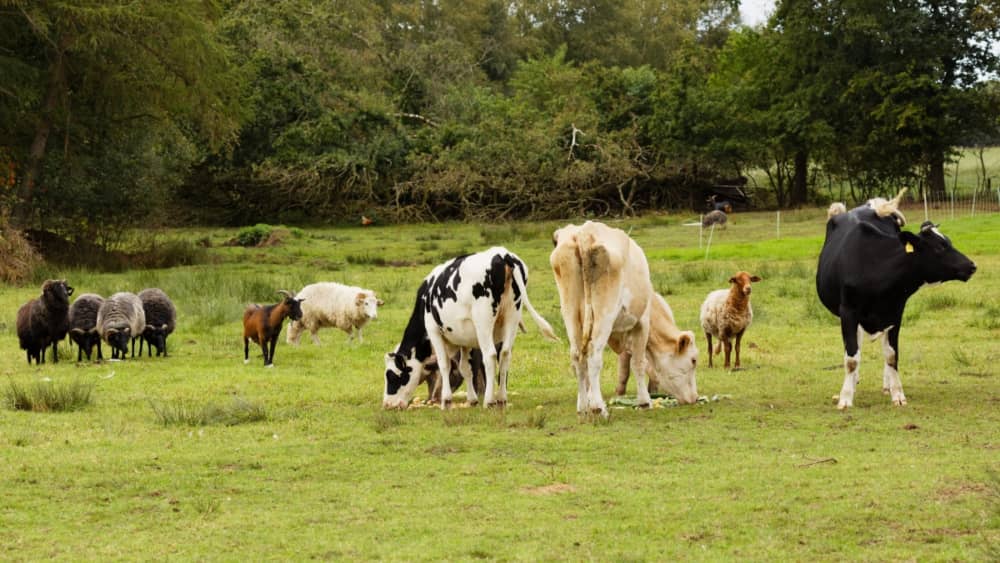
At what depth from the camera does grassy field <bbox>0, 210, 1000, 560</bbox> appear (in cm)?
759

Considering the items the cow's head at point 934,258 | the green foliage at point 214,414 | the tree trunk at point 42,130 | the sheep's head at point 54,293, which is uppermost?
the tree trunk at point 42,130

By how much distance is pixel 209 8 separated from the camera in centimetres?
3219

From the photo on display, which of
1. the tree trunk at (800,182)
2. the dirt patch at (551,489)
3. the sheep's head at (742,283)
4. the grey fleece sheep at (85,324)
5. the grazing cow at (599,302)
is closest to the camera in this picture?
the dirt patch at (551,489)

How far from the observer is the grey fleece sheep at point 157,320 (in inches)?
663

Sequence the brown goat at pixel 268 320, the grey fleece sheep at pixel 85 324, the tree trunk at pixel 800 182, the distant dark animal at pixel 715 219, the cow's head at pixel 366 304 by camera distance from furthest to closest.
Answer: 1. the tree trunk at pixel 800 182
2. the distant dark animal at pixel 715 219
3. the cow's head at pixel 366 304
4. the grey fleece sheep at pixel 85 324
5. the brown goat at pixel 268 320

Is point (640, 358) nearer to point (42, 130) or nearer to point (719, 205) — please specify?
point (42, 130)

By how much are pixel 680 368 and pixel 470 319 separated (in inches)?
82.0

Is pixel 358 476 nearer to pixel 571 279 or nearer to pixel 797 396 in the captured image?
pixel 571 279

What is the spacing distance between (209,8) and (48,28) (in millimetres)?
4388

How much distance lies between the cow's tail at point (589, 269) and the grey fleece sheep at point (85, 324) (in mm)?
7423

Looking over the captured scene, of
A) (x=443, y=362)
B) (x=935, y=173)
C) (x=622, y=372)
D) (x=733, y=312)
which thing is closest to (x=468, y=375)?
(x=443, y=362)

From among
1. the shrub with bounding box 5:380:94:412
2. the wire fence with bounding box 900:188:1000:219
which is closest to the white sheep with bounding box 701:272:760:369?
the shrub with bounding box 5:380:94:412

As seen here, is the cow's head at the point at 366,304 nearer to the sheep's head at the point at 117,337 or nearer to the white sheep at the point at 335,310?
the white sheep at the point at 335,310

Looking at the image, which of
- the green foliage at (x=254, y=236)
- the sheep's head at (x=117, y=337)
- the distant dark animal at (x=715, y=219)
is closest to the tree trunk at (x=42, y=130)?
the green foliage at (x=254, y=236)
